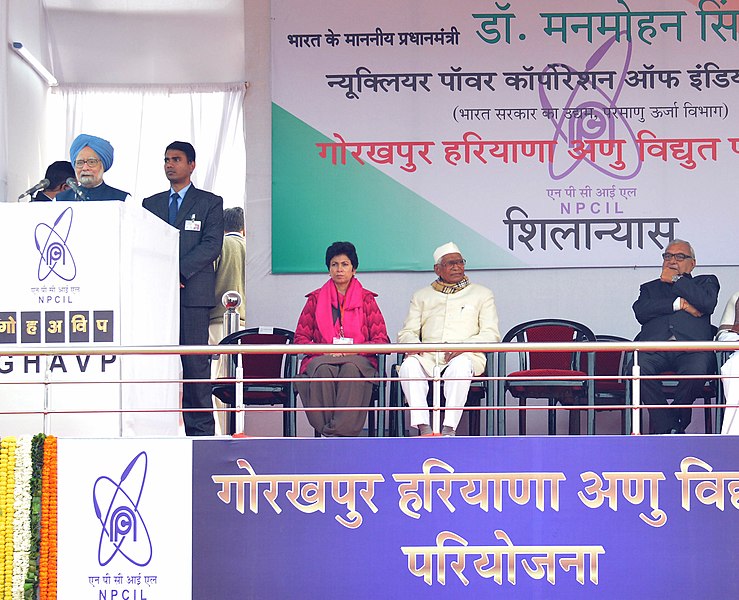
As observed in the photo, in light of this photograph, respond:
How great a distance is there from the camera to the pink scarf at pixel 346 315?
5.56m

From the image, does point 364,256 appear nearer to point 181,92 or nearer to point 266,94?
point 266,94

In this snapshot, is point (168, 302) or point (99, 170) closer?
point (168, 302)

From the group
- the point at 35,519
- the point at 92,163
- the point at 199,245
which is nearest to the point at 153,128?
the point at 199,245

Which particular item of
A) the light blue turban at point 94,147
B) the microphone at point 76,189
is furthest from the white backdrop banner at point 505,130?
the microphone at point 76,189

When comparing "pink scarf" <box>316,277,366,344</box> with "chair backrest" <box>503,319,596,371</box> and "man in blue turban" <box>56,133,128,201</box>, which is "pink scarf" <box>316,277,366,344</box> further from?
"man in blue turban" <box>56,133,128,201</box>

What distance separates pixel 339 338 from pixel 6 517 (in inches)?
78.3

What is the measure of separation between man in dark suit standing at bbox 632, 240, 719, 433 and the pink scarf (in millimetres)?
1361

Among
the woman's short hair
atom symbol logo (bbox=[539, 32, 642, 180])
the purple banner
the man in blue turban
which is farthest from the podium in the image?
atom symbol logo (bbox=[539, 32, 642, 180])

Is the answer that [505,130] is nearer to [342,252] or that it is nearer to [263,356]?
[342,252]

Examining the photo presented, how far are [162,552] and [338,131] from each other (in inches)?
125

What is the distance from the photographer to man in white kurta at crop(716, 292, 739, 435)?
4.98m

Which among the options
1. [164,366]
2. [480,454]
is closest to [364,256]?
[164,366]

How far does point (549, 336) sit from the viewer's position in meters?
6.00

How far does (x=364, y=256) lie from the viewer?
649 centimetres
